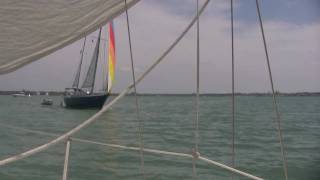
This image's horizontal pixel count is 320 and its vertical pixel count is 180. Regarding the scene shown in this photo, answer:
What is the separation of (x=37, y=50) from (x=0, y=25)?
205mm

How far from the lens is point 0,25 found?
1.78 m

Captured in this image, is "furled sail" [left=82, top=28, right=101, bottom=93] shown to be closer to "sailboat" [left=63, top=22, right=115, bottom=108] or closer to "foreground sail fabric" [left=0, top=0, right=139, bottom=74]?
"sailboat" [left=63, top=22, right=115, bottom=108]

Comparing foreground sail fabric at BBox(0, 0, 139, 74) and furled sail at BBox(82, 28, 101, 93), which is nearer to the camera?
foreground sail fabric at BBox(0, 0, 139, 74)

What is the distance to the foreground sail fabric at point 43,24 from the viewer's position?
1.76 meters

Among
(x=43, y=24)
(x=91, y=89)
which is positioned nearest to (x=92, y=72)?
(x=91, y=89)

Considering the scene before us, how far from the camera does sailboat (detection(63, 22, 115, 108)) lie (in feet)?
112

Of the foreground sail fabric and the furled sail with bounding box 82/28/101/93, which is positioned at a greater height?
the furled sail with bounding box 82/28/101/93

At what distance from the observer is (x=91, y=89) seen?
38.1 m

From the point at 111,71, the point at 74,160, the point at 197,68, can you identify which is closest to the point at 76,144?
the point at 74,160

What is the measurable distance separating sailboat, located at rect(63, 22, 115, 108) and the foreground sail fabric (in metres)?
31.0

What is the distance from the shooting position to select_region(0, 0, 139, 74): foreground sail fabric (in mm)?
1757

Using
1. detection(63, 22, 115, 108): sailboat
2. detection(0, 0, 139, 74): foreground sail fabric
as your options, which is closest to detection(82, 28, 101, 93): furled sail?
detection(63, 22, 115, 108): sailboat

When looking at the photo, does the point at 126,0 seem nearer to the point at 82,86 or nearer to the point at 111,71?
the point at 111,71

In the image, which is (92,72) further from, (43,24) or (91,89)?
(43,24)
